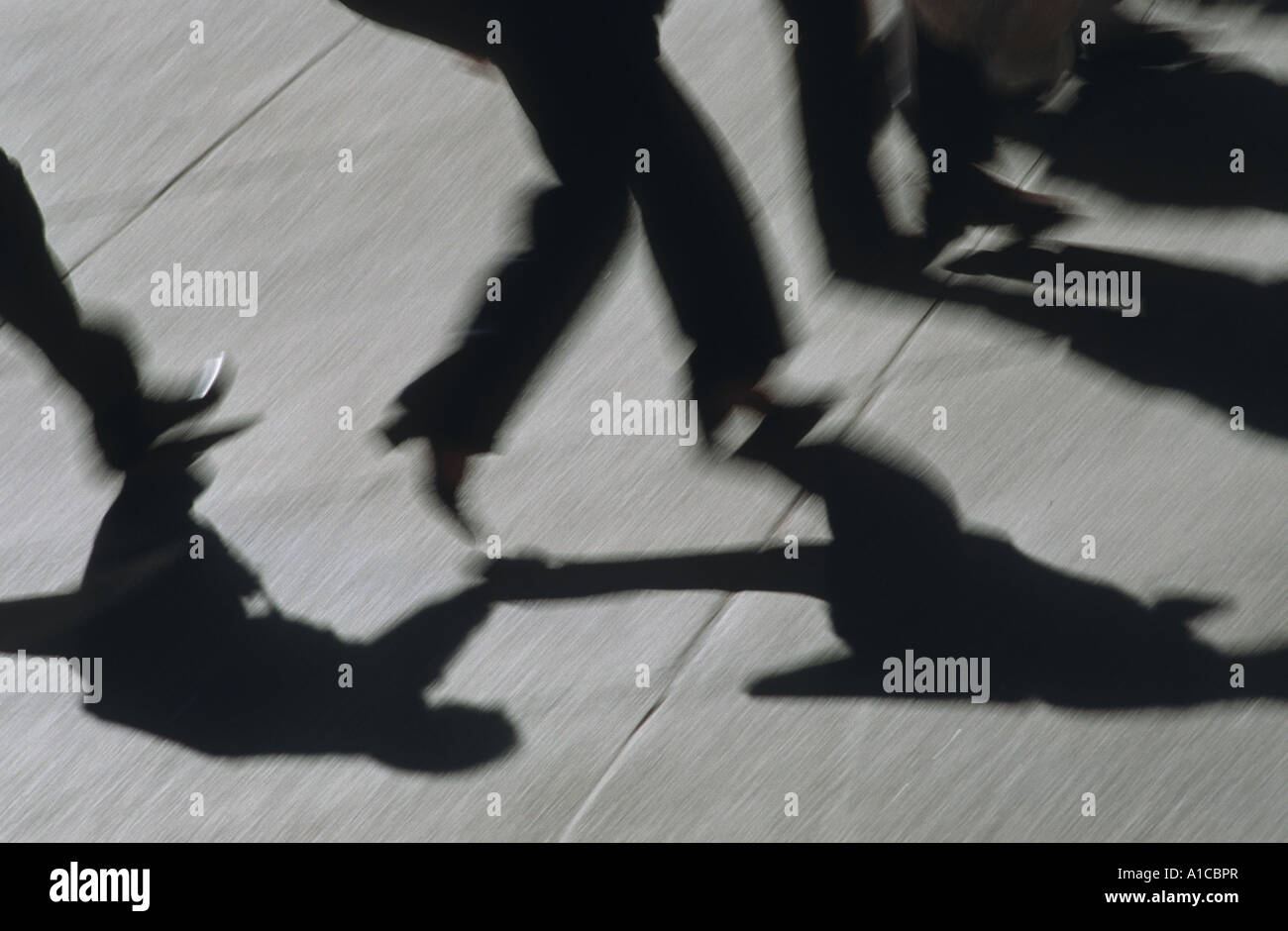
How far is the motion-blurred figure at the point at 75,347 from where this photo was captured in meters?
2.04

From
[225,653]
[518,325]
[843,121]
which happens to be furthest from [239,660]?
[843,121]

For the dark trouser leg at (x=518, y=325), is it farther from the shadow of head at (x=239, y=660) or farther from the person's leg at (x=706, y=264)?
the shadow of head at (x=239, y=660)

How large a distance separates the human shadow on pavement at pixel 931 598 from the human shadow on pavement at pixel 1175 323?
0.39m

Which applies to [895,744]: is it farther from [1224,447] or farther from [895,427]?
[1224,447]

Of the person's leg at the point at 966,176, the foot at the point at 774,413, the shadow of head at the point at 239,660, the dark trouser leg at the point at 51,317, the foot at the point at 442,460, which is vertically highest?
the person's leg at the point at 966,176

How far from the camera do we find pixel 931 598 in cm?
198

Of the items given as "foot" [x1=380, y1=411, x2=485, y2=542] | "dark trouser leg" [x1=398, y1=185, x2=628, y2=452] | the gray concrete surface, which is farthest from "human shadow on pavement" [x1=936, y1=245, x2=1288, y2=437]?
"foot" [x1=380, y1=411, x2=485, y2=542]

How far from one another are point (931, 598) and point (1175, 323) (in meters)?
0.71

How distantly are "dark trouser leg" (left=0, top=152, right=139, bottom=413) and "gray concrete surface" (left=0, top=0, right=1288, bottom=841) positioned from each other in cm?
5

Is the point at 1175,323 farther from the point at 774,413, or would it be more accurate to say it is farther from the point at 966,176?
the point at 774,413

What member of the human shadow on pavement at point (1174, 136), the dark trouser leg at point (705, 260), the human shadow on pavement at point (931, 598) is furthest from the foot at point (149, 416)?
the human shadow on pavement at point (1174, 136)

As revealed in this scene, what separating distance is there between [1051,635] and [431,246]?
1.39 metres

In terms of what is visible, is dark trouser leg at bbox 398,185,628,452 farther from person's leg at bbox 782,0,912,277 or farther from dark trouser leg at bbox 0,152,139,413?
dark trouser leg at bbox 0,152,139,413

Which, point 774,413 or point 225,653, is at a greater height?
point 774,413
